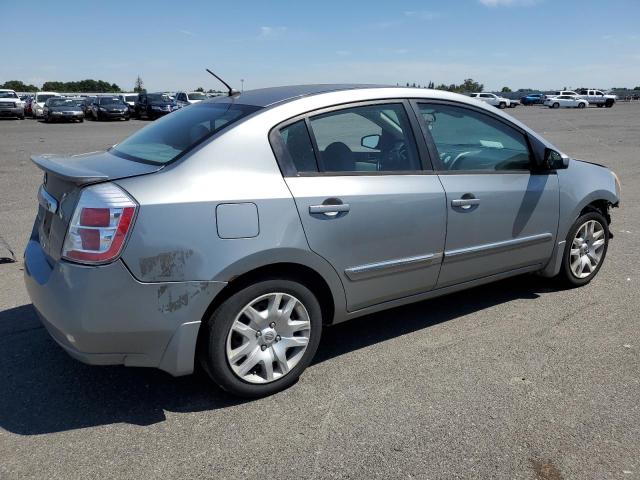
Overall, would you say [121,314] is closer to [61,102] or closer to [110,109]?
[61,102]

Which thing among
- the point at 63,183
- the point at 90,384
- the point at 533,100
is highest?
the point at 533,100

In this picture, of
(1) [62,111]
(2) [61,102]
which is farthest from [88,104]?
(1) [62,111]

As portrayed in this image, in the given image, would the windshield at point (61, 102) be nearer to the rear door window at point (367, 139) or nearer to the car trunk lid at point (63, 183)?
the car trunk lid at point (63, 183)

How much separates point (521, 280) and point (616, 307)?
891mm

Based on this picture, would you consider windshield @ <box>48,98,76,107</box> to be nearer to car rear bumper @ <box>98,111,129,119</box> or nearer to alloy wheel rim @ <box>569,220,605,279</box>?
car rear bumper @ <box>98,111,129,119</box>

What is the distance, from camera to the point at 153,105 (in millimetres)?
35469

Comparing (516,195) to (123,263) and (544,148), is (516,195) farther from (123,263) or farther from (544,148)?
(123,263)

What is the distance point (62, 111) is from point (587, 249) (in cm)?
3328

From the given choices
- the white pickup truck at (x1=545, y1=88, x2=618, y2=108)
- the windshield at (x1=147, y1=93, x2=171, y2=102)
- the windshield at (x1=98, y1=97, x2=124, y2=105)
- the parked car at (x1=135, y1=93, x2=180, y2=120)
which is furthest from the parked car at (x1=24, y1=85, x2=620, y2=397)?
the white pickup truck at (x1=545, y1=88, x2=618, y2=108)

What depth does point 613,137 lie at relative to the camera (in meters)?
21.4

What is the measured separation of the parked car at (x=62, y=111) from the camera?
3241cm

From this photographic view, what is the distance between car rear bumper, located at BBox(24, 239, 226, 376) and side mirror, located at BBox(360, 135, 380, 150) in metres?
1.38

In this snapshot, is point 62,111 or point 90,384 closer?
point 90,384

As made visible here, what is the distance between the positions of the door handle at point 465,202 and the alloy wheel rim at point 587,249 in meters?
1.39
